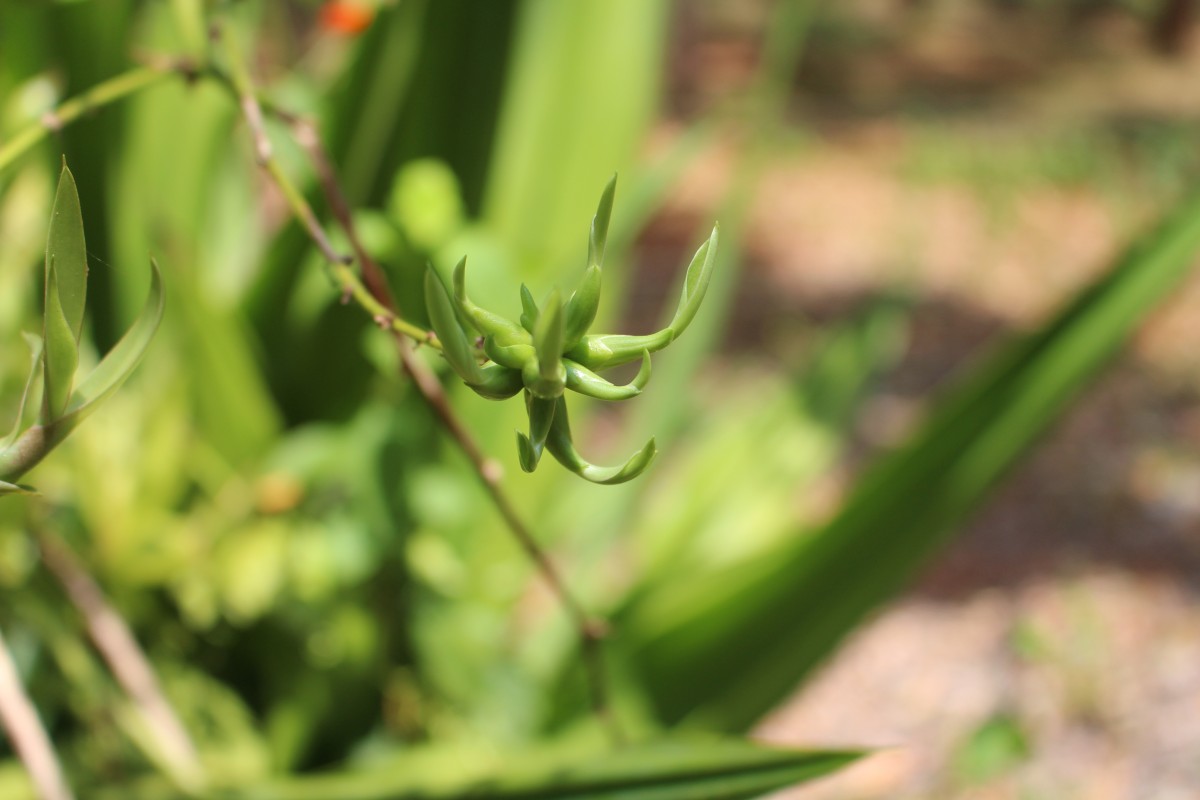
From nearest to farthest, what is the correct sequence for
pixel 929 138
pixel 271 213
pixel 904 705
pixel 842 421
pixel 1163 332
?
pixel 842 421
pixel 904 705
pixel 1163 332
pixel 271 213
pixel 929 138

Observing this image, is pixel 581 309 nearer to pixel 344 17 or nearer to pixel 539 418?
pixel 539 418

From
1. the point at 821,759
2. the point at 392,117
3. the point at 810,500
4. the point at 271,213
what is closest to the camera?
the point at 821,759

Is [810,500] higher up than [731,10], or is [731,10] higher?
[731,10]

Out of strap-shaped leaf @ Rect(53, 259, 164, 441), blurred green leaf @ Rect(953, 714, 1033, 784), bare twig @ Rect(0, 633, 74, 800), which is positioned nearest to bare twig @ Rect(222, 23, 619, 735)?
strap-shaped leaf @ Rect(53, 259, 164, 441)

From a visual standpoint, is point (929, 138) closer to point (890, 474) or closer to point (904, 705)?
point (904, 705)

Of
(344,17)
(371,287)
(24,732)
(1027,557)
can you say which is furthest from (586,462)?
(1027,557)

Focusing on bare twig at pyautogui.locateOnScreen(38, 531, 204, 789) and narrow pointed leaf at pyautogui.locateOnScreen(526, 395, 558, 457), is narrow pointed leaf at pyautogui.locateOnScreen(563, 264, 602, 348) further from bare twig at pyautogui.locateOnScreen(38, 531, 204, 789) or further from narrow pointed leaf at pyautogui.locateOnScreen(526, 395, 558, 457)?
bare twig at pyautogui.locateOnScreen(38, 531, 204, 789)

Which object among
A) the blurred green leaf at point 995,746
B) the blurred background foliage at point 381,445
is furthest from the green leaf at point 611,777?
the blurred green leaf at point 995,746

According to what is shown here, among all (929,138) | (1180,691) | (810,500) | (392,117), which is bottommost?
(1180,691)

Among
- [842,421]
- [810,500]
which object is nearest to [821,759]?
[842,421]
